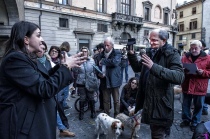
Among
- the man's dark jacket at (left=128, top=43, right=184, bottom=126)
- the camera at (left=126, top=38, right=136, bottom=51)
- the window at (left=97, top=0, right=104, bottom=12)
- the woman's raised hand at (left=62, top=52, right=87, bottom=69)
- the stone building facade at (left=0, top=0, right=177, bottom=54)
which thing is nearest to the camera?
the woman's raised hand at (left=62, top=52, right=87, bottom=69)

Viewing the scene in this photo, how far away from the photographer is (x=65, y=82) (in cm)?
149

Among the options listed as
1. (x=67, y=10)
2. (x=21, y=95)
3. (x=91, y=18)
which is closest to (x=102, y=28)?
(x=91, y=18)

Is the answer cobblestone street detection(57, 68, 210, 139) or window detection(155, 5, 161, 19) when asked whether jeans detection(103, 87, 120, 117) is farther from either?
window detection(155, 5, 161, 19)

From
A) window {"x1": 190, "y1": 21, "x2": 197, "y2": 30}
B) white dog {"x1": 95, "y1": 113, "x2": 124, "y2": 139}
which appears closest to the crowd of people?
white dog {"x1": 95, "y1": 113, "x2": 124, "y2": 139}

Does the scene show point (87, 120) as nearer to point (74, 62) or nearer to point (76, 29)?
point (74, 62)

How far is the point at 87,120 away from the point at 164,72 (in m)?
3.02

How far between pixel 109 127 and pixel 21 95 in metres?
2.29

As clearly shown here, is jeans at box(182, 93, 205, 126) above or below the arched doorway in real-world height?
below

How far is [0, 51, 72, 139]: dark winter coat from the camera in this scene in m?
1.34

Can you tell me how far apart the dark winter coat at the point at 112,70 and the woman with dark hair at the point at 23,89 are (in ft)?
8.62

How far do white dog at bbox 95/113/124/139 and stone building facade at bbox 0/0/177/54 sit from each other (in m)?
14.2

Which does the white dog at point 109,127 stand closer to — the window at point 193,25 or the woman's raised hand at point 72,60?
the woman's raised hand at point 72,60

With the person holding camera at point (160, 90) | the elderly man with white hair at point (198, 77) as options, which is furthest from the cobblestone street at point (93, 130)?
the person holding camera at point (160, 90)

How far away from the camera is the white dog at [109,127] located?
3256 mm
